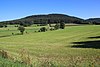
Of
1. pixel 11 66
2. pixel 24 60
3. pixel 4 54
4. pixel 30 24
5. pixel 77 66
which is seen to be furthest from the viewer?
pixel 30 24

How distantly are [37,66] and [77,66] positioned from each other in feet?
4.92

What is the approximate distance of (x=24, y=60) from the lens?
36.5 feet

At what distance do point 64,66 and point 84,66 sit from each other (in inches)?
30.8

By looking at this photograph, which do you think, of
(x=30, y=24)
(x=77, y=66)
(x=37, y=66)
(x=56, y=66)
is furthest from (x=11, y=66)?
(x=30, y=24)

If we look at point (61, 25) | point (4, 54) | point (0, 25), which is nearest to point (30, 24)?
point (0, 25)

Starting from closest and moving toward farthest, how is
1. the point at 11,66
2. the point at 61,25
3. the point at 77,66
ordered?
the point at 11,66
the point at 77,66
the point at 61,25

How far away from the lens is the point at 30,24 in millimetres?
155000

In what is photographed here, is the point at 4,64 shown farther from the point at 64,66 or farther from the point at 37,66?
the point at 64,66

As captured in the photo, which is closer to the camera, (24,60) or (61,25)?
(24,60)

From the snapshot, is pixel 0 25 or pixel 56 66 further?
→ pixel 0 25

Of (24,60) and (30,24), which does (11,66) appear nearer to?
(24,60)

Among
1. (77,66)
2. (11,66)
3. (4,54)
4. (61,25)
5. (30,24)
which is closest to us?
(11,66)

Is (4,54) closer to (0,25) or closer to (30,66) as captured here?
(30,66)

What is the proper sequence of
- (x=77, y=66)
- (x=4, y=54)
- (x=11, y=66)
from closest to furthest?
(x=11, y=66) → (x=77, y=66) → (x=4, y=54)
